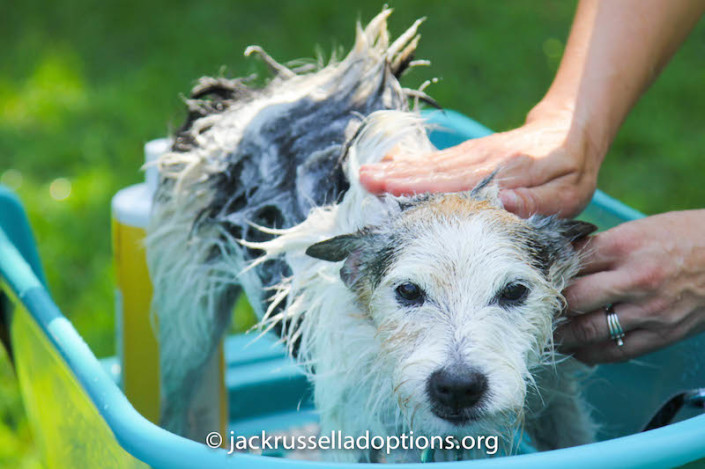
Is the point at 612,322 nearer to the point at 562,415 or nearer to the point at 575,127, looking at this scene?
the point at 562,415

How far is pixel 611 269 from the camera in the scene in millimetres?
2051

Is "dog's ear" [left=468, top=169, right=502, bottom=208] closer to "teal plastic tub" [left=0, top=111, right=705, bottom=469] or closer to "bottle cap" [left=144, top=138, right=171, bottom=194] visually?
"teal plastic tub" [left=0, top=111, right=705, bottom=469]

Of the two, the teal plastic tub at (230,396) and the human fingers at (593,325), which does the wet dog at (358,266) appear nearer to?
the human fingers at (593,325)

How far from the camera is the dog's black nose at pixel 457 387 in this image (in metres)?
1.64

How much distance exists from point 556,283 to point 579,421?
1.85ft

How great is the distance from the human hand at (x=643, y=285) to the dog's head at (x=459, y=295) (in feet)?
0.26

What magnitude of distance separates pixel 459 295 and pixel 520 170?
0.44 meters

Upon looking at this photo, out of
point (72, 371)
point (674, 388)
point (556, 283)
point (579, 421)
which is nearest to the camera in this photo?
point (72, 371)

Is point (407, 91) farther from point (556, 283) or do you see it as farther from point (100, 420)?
point (100, 420)

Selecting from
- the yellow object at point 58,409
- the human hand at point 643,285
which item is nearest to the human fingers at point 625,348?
the human hand at point 643,285

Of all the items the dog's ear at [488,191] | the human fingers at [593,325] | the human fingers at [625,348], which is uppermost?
the dog's ear at [488,191]

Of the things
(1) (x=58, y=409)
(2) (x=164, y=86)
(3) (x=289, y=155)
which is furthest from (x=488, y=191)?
(2) (x=164, y=86)

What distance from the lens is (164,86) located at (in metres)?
5.79

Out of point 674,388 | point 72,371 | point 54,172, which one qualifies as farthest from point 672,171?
point 72,371
